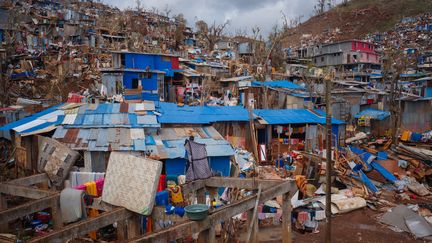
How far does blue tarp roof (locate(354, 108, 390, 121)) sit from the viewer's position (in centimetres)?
2895

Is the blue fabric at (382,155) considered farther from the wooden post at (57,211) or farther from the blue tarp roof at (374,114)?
the wooden post at (57,211)

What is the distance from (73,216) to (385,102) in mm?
30685

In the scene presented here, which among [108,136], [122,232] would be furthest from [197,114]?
[122,232]

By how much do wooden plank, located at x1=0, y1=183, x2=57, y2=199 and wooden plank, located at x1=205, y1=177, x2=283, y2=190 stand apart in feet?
14.9

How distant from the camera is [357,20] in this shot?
83.1 metres

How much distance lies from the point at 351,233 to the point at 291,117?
34.2 feet

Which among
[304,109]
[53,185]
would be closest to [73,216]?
[53,185]

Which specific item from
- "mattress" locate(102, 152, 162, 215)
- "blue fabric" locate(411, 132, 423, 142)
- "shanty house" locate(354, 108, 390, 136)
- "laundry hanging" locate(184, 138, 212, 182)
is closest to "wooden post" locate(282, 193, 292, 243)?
"laundry hanging" locate(184, 138, 212, 182)

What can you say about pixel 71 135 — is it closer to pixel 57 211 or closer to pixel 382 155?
pixel 57 211

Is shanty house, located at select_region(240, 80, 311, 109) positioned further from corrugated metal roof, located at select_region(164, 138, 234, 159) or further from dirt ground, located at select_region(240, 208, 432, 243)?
dirt ground, located at select_region(240, 208, 432, 243)

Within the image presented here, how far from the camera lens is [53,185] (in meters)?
13.5

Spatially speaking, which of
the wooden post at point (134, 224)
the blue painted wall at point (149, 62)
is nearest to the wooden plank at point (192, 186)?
the wooden post at point (134, 224)

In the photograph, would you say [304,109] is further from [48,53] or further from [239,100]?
[48,53]

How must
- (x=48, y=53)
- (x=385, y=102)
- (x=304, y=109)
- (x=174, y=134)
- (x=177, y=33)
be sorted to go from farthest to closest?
(x=177, y=33)
(x=48, y=53)
(x=385, y=102)
(x=304, y=109)
(x=174, y=134)
